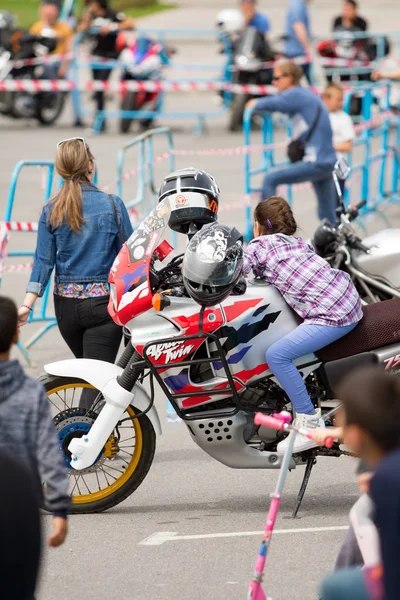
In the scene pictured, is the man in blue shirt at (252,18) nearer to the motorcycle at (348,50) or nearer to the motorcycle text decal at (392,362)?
the motorcycle at (348,50)

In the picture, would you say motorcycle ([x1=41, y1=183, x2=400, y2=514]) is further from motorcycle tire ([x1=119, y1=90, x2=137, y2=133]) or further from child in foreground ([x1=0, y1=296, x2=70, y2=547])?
motorcycle tire ([x1=119, y1=90, x2=137, y2=133])

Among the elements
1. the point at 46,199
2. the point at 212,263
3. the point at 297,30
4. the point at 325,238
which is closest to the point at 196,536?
the point at 212,263

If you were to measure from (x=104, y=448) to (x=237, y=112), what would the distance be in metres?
14.6

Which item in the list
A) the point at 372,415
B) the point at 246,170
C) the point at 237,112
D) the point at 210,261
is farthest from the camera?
the point at 237,112

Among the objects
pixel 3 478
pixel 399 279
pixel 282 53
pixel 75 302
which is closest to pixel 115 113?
pixel 282 53

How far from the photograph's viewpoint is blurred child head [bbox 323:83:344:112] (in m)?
12.3

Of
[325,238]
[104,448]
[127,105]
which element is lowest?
[127,105]

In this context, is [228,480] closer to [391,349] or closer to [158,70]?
[391,349]

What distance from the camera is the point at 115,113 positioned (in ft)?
64.1

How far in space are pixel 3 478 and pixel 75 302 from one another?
3.15 m

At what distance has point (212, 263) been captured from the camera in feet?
17.7

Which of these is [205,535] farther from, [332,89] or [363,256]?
[332,89]

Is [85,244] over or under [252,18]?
over

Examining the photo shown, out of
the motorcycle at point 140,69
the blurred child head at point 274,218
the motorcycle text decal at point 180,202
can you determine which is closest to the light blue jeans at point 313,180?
the blurred child head at point 274,218
